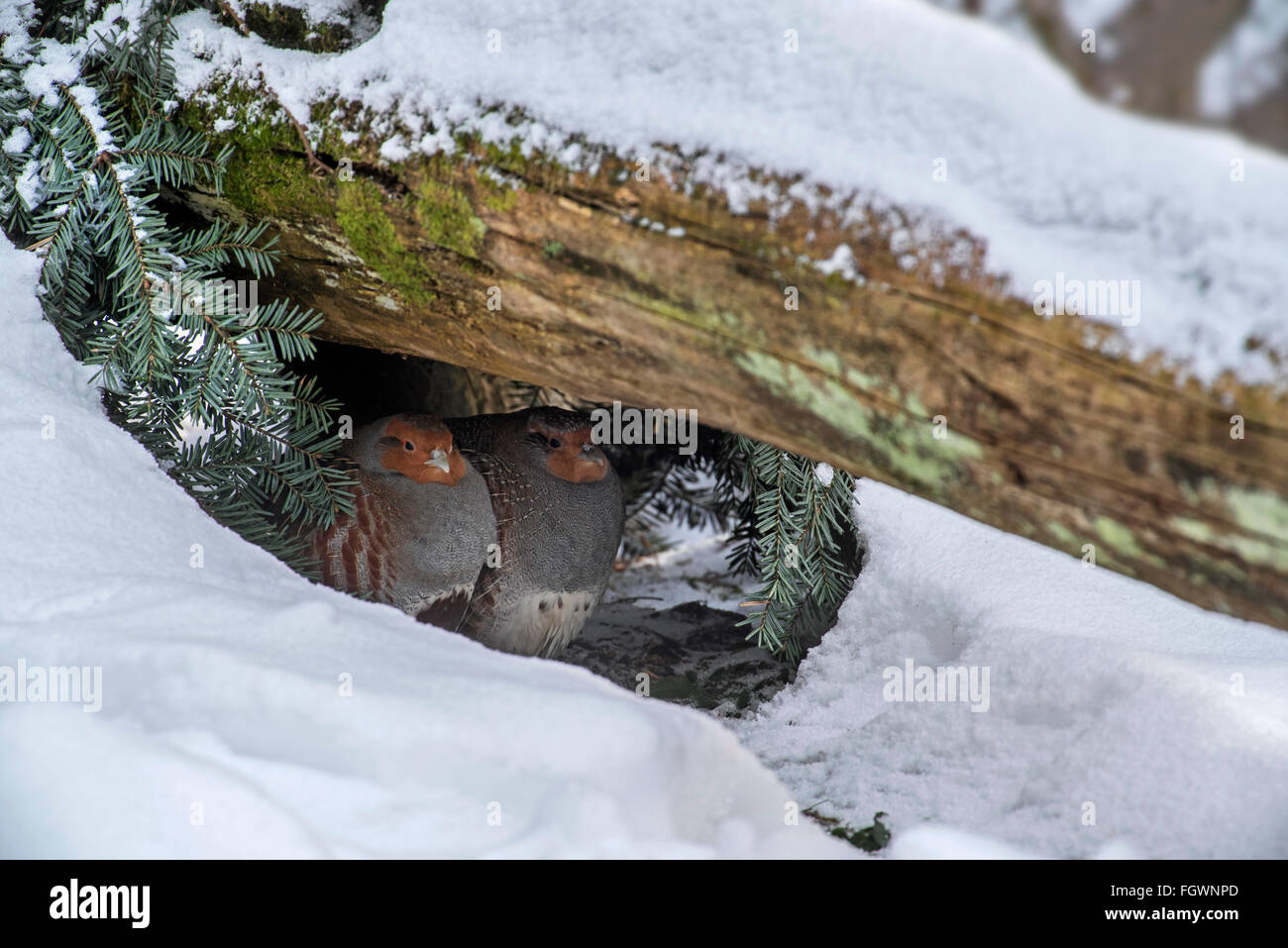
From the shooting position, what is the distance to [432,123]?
177 centimetres

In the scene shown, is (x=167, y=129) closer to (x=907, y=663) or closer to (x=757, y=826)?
(x=757, y=826)

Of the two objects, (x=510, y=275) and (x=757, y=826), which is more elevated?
(x=510, y=275)

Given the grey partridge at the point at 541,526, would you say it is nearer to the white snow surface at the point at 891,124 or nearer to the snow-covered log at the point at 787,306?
the snow-covered log at the point at 787,306

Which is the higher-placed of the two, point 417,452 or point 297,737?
point 297,737

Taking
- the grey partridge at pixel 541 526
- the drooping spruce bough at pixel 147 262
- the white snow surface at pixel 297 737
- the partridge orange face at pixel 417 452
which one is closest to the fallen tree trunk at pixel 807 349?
the drooping spruce bough at pixel 147 262

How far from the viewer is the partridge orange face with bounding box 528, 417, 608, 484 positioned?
2.81 m

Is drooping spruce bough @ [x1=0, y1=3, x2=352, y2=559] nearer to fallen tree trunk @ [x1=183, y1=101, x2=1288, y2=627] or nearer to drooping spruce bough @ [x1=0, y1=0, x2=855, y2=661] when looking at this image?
drooping spruce bough @ [x1=0, y1=0, x2=855, y2=661]

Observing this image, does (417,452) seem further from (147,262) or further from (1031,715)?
(1031,715)

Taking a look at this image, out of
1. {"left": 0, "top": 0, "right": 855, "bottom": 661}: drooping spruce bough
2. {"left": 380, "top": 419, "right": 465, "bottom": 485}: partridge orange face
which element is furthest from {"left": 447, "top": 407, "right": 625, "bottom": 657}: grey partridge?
{"left": 0, "top": 0, "right": 855, "bottom": 661}: drooping spruce bough

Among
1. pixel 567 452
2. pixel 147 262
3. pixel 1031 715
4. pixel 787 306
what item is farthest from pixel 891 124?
pixel 567 452

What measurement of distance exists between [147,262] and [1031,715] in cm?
200

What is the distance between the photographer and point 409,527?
7.89 ft
